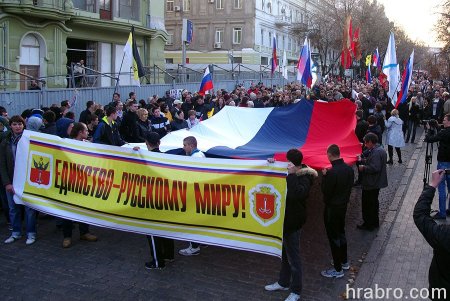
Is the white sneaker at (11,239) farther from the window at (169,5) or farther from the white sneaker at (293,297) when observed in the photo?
the window at (169,5)

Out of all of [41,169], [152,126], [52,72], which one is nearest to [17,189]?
[41,169]

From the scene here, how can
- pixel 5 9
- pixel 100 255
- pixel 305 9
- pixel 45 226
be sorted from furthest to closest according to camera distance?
pixel 305 9 < pixel 5 9 < pixel 45 226 < pixel 100 255

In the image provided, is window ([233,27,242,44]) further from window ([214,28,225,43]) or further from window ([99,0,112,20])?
window ([99,0,112,20])

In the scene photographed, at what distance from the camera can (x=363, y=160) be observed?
9133mm

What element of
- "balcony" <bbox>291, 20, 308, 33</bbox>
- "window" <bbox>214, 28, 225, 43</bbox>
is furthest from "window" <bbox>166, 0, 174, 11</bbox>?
"balcony" <bbox>291, 20, 308, 33</bbox>

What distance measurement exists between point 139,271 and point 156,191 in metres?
1.13

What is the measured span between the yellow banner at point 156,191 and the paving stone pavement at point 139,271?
552 millimetres

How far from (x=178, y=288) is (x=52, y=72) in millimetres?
18954

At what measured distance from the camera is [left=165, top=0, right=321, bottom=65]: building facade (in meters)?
50.4

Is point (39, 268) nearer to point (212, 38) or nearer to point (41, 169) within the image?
point (41, 169)

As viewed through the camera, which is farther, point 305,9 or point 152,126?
point 305,9

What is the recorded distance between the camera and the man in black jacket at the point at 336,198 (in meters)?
6.38

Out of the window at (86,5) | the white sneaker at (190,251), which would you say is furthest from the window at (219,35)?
the white sneaker at (190,251)

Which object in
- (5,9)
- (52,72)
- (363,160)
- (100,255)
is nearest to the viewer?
(100,255)
